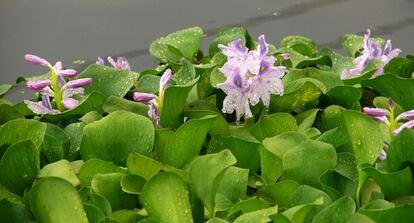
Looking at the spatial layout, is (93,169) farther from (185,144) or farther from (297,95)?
(297,95)

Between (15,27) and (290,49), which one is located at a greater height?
(290,49)

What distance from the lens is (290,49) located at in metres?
1.99

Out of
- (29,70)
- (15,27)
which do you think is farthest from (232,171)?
(15,27)

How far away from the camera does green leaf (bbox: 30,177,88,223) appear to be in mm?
1196

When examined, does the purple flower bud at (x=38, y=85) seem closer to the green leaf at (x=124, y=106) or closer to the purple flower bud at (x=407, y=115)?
the green leaf at (x=124, y=106)

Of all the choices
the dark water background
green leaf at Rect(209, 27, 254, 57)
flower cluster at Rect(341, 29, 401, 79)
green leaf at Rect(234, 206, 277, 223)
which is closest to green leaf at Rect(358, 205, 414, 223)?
green leaf at Rect(234, 206, 277, 223)

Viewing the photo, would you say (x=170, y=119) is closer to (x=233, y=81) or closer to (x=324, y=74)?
(x=233, y=81)

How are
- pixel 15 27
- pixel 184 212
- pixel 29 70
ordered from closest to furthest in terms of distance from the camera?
pixel 184 212, pixel 29 70, pixel 15 27

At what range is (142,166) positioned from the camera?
1300 mm

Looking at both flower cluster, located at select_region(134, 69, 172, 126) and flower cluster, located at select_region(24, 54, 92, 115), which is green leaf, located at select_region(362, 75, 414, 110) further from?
flower cluster, located at select_region(24, 54, 92, 115)

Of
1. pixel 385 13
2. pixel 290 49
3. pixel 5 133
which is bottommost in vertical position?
pixel 385 13

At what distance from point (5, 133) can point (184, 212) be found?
0.35 meters

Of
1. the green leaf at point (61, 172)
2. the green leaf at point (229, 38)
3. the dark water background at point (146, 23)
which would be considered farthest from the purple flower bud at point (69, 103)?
the dark water background at point (146, 23)

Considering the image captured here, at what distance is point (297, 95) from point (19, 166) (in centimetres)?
53
